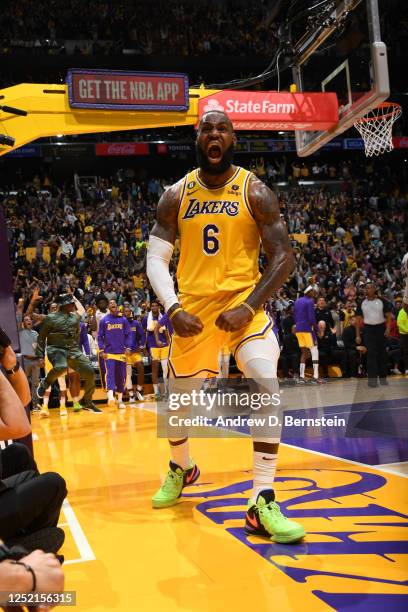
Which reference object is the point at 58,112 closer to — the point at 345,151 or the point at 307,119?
the point at 307,119

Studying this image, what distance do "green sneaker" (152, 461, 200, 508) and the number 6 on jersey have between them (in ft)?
4.92

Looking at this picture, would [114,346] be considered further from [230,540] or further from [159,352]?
[230,540]

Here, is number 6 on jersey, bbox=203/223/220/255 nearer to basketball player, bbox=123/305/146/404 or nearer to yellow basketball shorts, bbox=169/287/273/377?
yellow basketball shorts, bbox=169/287/273/377

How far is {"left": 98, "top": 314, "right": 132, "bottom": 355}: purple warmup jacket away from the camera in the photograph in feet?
37.0

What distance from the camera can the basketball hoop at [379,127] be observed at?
30.6 feet

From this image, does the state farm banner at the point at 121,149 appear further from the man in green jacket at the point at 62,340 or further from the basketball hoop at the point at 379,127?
the basketball hoop at the point at 379,127

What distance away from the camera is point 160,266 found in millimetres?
4070

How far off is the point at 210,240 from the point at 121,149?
71.1ft

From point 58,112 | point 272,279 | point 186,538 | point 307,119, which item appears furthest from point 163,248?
point 307,119

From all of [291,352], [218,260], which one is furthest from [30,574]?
[291,352]

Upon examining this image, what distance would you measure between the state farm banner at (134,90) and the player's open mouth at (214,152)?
168 inches

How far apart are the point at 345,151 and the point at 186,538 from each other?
88.6 ft

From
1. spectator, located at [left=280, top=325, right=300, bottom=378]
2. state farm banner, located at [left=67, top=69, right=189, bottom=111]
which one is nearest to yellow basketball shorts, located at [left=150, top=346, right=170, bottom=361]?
spectator, located at [left=280, top=325, right=300, bottom=378]

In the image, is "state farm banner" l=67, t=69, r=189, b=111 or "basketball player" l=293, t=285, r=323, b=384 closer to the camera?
"state farm banner" l=67, t=69, r=189, b=111
